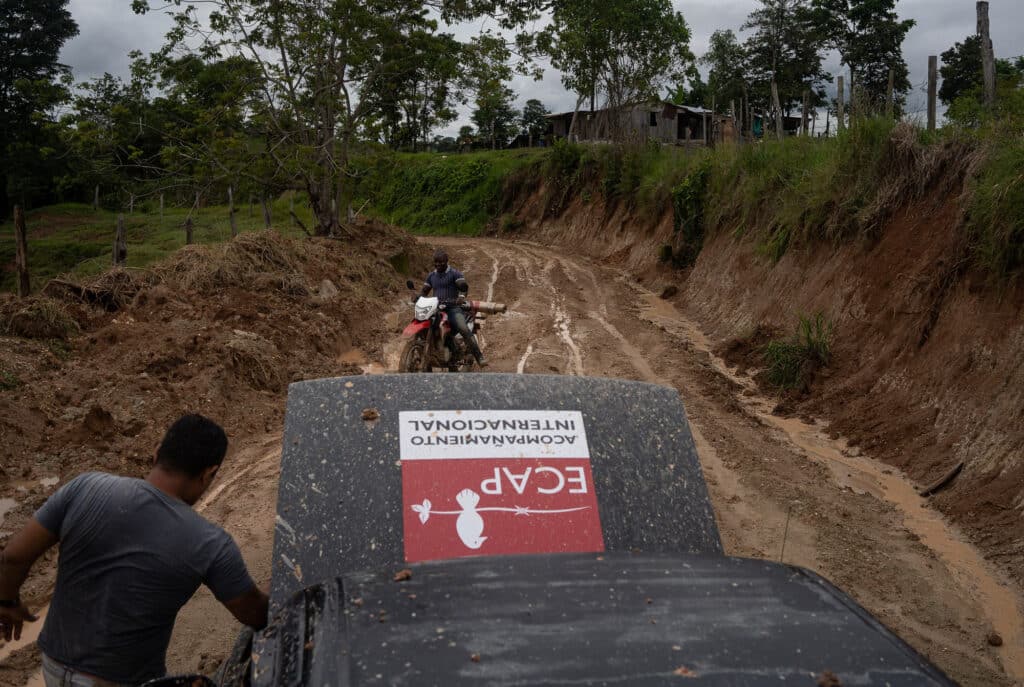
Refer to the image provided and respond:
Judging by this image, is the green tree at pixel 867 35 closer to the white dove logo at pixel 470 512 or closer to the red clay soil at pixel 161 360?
the red clay soil at pixel 161 360

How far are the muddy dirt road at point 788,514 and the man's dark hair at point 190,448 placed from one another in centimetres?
209

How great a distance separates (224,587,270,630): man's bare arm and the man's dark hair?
1.42ft

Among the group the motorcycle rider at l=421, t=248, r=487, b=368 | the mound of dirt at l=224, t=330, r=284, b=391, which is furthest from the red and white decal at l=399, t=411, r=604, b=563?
the mound of dirt at l=224, t=330, r=284, b=391

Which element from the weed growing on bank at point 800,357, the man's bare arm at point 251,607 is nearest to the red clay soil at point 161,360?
the man's bare arm at point 251,607

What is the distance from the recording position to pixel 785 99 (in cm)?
5312

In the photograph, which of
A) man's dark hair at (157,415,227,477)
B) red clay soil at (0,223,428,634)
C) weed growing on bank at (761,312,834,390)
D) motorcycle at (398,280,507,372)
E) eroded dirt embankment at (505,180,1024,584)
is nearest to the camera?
man's dark hair at (157,415,227,477)

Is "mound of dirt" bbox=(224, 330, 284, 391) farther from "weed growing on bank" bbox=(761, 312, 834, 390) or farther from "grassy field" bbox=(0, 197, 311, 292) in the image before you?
"grassy field" bbox=(0, 197, 311, 292)

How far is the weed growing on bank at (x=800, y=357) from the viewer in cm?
1091

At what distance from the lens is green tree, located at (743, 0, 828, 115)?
50000mm

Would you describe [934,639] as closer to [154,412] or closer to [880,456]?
[880,456]

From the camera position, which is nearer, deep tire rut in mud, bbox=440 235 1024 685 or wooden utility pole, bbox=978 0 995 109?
deep tire rut in mud, bbox=440 235 1024 685

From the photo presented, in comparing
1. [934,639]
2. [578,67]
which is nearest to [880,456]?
[934,639]

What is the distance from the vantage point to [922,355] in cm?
949

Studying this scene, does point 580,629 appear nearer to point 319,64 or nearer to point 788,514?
point 788,514
